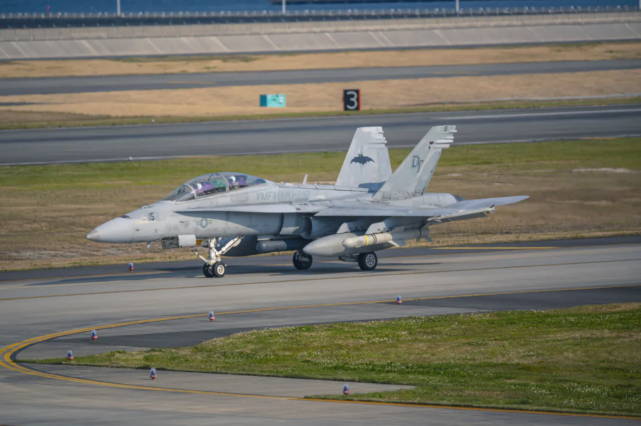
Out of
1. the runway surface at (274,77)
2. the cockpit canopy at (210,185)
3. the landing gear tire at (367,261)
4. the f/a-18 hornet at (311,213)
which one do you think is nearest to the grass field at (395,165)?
the f/a-18 hornet at (311,213)

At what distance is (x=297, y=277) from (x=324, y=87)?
6844cm

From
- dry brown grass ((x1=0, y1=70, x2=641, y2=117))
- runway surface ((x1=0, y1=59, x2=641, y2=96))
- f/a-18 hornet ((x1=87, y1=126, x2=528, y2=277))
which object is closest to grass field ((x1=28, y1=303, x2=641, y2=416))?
f/a-18 hornet ((x1=87, y1=126, x2=528, y2=277))

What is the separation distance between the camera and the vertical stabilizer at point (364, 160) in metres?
38.7

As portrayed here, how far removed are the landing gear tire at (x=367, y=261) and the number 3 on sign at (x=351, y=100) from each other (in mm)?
51271

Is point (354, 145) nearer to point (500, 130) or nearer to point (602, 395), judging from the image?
point (602, 395)

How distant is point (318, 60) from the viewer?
12950cm

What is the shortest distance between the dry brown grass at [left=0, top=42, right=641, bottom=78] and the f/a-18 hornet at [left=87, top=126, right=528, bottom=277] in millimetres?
82527

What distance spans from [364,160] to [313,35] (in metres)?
115

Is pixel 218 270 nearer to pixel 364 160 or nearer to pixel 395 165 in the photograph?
pixel 364 160

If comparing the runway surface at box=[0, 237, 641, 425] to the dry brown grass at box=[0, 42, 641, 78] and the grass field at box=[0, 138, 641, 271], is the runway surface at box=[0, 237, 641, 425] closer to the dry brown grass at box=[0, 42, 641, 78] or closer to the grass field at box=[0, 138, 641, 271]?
the grass field at box=[0, 138, 641, 271]

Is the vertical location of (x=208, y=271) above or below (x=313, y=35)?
below

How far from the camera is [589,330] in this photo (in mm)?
24094

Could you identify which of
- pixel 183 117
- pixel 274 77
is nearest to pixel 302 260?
pixel 183 117

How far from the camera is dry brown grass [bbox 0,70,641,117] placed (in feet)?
292
